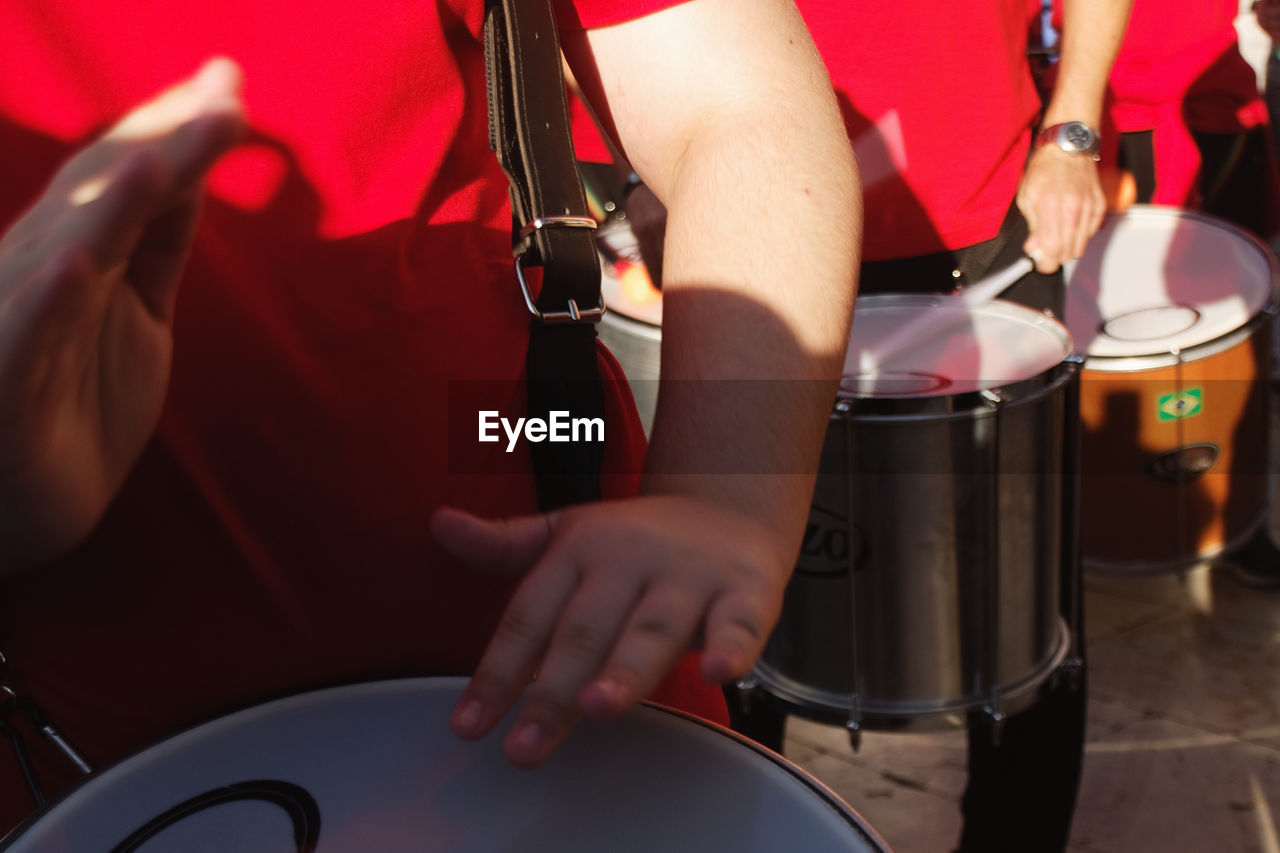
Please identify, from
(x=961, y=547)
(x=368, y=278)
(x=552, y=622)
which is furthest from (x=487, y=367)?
(x=961, y=547)

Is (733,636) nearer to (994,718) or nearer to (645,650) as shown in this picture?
(645,650)

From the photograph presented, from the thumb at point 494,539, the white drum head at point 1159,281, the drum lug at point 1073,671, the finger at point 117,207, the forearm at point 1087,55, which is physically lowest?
the drum lug at point 1073,671

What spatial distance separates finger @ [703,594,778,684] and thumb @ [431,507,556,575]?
0.36 feet

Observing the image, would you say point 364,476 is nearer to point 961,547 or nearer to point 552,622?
point 552,622

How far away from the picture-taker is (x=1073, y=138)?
1950mm

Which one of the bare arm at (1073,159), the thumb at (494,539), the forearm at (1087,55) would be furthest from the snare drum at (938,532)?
the thumb at (494,539)

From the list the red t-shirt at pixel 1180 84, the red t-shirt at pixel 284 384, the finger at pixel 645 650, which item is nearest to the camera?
the finger at pixel 645 650

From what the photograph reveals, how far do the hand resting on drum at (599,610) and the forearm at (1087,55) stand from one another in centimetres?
174

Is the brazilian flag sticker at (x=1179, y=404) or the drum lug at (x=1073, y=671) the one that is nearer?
the drum lug at (x=1073, y=671)

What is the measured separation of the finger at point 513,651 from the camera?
563mm

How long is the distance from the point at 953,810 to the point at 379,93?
176cm

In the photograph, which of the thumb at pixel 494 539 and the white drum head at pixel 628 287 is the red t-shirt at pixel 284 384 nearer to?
the thumb at pixel 494 539

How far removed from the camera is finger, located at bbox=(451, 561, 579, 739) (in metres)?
0.56

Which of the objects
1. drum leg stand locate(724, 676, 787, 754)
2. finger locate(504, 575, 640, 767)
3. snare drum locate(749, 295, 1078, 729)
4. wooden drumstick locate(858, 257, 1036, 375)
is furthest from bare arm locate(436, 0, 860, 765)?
drum leg stand locate(724, 676, 787, 754)
